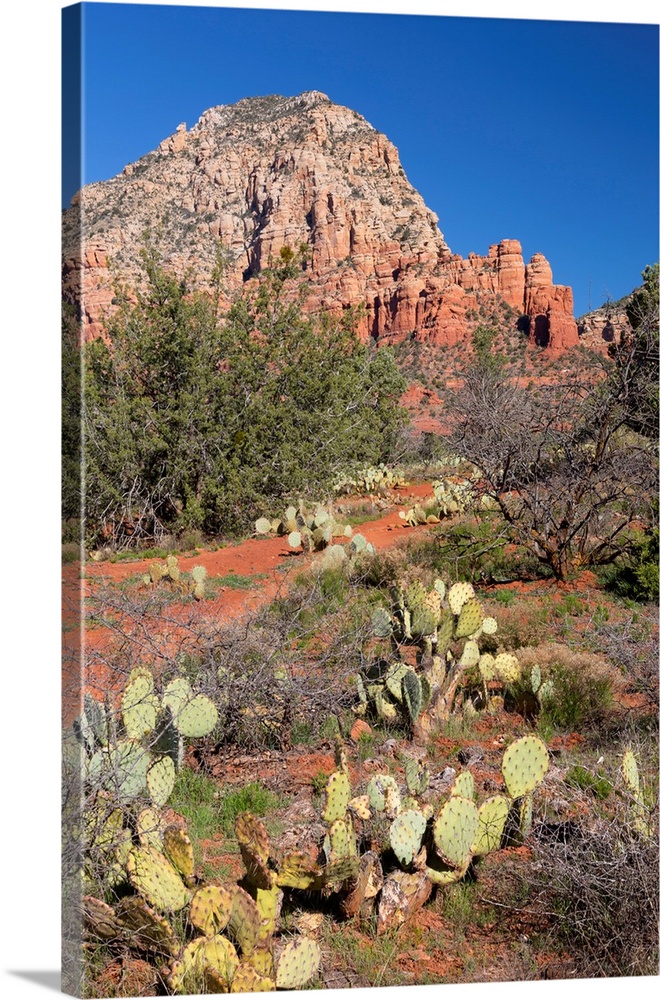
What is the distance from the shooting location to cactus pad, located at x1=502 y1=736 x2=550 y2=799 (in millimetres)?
3812

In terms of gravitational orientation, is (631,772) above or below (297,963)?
above

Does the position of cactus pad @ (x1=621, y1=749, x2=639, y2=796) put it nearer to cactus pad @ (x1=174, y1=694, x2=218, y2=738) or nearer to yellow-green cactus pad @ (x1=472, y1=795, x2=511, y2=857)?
yellow-green cactus pad @ (x1=472, y1=795, x2=511, y2=857)

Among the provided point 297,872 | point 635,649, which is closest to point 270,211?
point 635,649

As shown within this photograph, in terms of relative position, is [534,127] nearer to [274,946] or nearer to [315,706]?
[315,706]

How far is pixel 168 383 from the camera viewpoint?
11.3 m

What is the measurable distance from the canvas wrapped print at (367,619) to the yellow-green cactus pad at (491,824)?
19mm

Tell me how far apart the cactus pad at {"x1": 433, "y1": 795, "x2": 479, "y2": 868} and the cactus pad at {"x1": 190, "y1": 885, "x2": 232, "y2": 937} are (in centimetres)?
89

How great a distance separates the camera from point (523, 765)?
381 centimetres

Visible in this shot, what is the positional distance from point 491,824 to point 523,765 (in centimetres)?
25

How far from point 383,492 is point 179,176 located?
670 centimetres

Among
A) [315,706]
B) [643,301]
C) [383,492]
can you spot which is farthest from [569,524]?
[383,492]

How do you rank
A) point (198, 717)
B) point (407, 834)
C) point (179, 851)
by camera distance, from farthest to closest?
point (198, 717) < point (407, 834) < point (179, 851)

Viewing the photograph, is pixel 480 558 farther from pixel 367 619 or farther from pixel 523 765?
pixel 523 765
